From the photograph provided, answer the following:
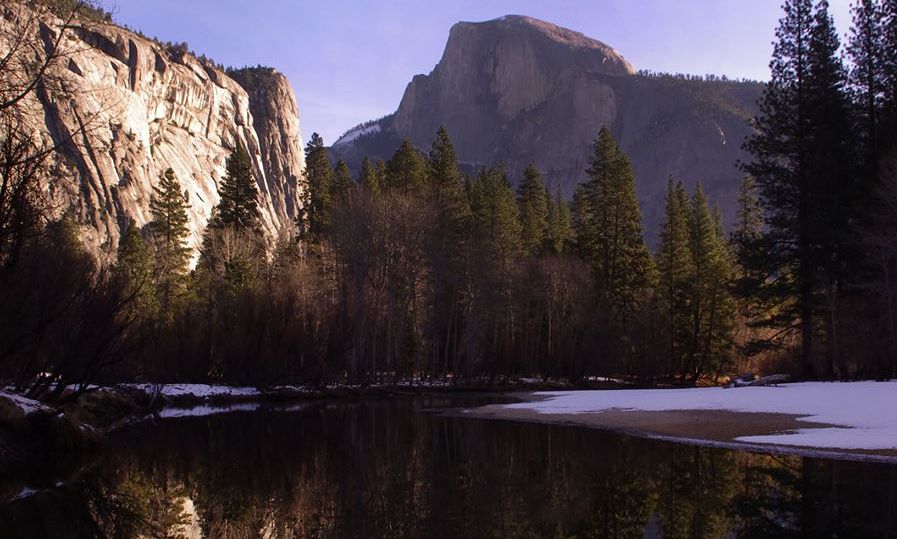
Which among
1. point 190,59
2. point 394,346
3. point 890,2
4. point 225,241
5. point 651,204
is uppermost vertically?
point 190,59

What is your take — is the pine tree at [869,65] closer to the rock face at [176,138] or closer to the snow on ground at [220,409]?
the snow on ground at [220,409]

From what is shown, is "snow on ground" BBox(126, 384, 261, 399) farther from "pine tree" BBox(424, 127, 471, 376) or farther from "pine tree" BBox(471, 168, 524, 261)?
"pine tree" BBox(471, 168, 524, 261)

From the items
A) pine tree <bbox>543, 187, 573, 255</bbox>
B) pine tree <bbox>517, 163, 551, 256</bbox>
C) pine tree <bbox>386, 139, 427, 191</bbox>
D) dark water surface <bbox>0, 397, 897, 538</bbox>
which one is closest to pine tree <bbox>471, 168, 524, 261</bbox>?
pine tree <bbox>517, 163, 551, 256</bbox>

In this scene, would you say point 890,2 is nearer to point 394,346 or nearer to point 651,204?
point 394,346

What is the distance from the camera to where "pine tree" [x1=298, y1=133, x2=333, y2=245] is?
5362 centimetres

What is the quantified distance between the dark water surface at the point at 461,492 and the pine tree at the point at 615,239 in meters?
33.5

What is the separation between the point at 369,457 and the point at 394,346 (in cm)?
2615

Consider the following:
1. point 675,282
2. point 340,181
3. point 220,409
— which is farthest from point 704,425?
point 340,181

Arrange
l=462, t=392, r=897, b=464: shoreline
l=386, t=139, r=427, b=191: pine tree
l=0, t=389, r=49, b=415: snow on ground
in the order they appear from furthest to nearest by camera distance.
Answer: l=386, t=139, r=427, b=191: pine tree < l=0, t=389, r=49, b=415: snow on ground < l=462, t=392, r=897, b=464: shoreline

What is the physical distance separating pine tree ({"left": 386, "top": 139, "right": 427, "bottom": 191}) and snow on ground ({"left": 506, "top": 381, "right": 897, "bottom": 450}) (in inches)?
1079

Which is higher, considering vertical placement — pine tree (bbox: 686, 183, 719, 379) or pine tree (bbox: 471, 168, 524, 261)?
pine tree (bbox: 471, 168, 524, 261)

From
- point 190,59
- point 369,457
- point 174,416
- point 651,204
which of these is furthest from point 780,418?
point 651,204

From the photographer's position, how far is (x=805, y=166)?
31.0 metres

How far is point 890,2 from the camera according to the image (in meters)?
30.4
